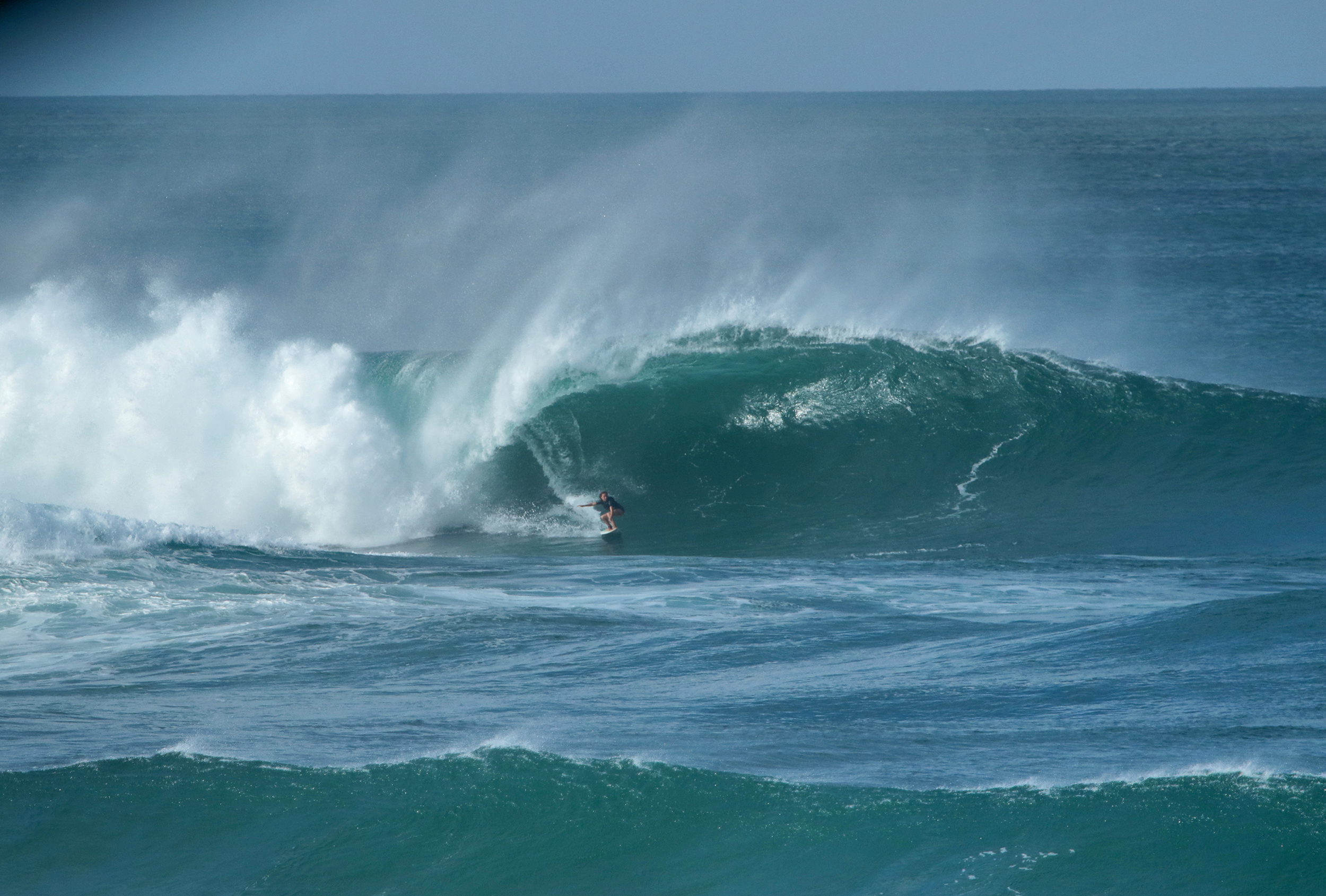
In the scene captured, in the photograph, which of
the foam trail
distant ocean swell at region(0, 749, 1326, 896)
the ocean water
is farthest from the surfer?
distant ocean swell at region(0, 749, 1326, 896)

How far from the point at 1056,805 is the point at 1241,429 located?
12.9 m

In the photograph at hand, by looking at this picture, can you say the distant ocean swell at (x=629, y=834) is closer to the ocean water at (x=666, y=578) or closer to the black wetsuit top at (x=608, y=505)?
the ocean water at (x=666, y=578)

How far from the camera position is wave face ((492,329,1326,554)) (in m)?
14.5

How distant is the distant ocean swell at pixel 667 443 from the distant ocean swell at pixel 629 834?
7.56m

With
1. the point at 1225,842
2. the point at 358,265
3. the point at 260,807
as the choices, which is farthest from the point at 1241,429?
the point at 358,265

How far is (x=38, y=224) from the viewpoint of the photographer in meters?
49.4

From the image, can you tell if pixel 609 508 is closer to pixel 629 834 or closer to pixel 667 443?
pixel 667 443

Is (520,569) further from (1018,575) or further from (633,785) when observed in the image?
(633,785)

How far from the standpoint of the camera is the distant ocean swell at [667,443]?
15.1m

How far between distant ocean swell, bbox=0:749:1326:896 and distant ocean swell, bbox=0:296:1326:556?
7.56 metres

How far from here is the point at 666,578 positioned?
11.9m

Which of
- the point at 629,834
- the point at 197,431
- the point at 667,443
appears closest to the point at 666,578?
the point at 629,834

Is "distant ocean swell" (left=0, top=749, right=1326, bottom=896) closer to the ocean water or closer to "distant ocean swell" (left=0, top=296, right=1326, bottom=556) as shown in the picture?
the ocean water

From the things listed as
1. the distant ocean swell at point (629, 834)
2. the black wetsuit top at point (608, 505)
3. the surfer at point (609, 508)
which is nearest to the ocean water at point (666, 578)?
the distant ocean swell at point (629, 834)
